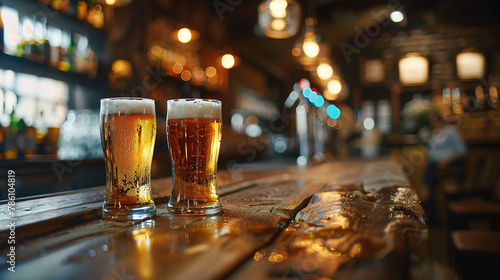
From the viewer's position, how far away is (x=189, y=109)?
81 cm

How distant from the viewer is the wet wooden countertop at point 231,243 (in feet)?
1.32

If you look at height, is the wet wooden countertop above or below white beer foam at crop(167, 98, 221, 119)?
below

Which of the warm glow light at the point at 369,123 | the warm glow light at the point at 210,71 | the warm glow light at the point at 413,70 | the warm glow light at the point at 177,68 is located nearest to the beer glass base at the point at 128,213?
the warm glow light at the point at 177,68

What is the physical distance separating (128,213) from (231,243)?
0.98 ft

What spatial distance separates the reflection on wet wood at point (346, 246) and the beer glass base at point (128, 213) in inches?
11.6

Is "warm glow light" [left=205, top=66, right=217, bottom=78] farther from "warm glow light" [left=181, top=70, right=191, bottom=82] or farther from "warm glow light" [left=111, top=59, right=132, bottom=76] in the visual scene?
"warm glow light" [left=111, top=59, right=132, bottom=76]

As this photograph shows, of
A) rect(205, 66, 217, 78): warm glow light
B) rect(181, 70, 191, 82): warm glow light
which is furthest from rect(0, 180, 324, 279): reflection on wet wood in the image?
rect(205, 66, 217, 78): warm glow light

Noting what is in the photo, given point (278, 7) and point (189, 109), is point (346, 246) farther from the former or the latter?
point (278, 7)

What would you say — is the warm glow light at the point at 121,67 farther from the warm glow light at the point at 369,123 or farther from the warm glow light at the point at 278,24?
the warm glow light at the point at 369,123

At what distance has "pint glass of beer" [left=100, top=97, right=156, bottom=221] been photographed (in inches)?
29.7

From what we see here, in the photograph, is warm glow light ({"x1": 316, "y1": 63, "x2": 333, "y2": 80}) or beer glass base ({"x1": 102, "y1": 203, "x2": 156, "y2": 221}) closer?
beer glass base ({"x1": 102, "y1": 203, "x2": 156, "y2": 221})

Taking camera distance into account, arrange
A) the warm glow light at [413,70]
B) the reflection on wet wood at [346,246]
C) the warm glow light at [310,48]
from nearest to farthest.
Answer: the reflection on wet wood at [346,246] < the warm glow light at [310,48] < the warm glow light at [413,70]

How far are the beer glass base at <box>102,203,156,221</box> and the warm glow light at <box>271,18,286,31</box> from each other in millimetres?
2570

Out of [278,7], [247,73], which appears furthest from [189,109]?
[247,73]
